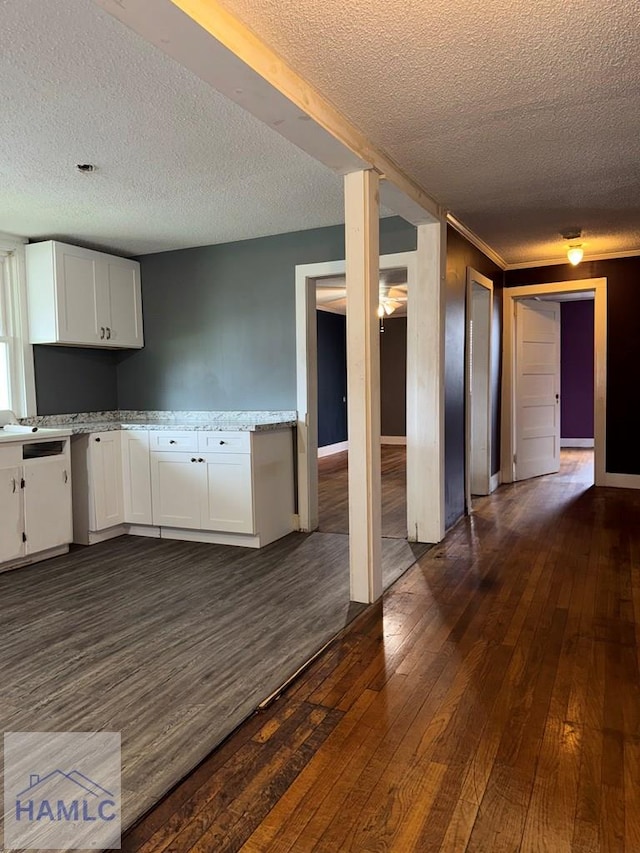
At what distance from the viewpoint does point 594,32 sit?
1990 mm

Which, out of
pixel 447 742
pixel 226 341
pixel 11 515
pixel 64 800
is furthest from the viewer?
pixel 226 341

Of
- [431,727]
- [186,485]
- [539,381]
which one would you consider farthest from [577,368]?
[431,727]

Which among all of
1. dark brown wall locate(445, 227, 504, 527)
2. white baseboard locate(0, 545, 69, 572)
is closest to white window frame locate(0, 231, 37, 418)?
white baseboard locate(0, 545, 69, 572)

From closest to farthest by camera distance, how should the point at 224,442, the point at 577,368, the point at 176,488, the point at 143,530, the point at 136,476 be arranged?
the point at 224,442 < the point at 176,488 < the point at 136,476 < the point at 143,530 < the point at 577,368

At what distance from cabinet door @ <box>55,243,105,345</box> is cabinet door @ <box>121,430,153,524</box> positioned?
2.98ft

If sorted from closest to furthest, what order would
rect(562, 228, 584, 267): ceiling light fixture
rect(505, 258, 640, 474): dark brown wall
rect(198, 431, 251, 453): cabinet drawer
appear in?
1. rect(198, 431, 251, 453): cabinet drawer
2. rect(562, 228, 584, 267): ceiling light fixture
3. rect(505, 258, 640, 474): dark brown wall

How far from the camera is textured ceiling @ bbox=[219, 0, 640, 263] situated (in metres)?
1.88

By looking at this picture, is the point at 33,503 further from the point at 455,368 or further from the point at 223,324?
the point at 455,368

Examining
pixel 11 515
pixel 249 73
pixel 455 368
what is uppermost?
pixel 249 73

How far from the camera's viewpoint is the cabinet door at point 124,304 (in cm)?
494

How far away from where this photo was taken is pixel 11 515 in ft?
12.1

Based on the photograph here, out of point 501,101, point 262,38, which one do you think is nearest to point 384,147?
point 501,101

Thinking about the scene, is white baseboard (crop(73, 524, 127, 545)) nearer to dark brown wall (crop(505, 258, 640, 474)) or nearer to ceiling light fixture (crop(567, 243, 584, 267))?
ceiling light fixture (crop(567, 243, 584, 267))

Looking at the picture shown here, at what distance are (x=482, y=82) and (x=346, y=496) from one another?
4.19 meters
